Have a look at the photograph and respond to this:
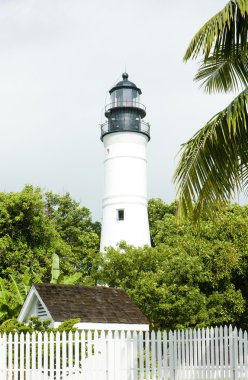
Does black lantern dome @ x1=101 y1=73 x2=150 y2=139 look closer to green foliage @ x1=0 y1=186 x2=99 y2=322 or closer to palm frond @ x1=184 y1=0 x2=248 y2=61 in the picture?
green foliage @ x1=0 y1=186 x2=99 y2=322

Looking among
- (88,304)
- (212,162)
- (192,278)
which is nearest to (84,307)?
(88,304)

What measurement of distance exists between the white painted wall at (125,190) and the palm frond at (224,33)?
25091mm

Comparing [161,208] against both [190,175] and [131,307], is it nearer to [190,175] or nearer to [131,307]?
[131,307]

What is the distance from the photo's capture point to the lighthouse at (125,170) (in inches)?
1336

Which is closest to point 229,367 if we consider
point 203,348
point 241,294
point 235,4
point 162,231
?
point 203,348

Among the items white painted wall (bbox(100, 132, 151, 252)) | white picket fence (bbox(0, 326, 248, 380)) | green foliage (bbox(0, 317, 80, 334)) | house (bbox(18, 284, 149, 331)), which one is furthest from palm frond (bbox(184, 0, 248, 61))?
white painted wall (bbox(100, 132, 151, 252))

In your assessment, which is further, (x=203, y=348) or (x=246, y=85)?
(x=203, y=348)

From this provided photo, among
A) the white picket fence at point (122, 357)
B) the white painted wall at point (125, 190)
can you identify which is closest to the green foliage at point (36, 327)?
the white picket fence at point (122, 357)

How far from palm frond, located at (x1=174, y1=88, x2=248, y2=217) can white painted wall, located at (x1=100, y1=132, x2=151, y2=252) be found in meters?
24.7

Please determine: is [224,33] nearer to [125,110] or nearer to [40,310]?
[40,310]

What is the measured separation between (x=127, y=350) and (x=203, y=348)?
201 centimetres

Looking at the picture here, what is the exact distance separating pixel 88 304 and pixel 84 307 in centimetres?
42

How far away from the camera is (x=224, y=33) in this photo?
8750 mm

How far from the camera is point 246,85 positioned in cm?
934
